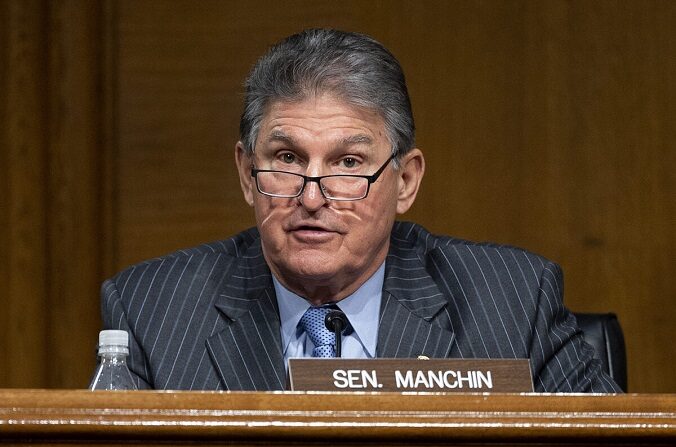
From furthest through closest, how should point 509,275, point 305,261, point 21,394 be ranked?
1. point 509,275
2. point 305,261
3. point 21,394

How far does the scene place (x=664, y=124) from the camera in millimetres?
3180

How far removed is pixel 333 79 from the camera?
225 centimetres

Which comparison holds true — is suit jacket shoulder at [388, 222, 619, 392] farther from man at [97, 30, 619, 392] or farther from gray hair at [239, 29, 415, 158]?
gray hair at [239, 29, 415, 158]

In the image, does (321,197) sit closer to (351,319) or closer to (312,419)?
(351,319)

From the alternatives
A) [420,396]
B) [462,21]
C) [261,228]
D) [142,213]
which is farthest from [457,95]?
[420,396]

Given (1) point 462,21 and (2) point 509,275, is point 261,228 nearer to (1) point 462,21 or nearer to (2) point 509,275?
(2) point 509,275

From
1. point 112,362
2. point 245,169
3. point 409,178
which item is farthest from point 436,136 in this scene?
point 112,362

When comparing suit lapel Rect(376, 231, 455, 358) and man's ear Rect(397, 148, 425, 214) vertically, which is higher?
man's ear Rect(397, 148, 425, 214)

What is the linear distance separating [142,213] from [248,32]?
0.56 meters

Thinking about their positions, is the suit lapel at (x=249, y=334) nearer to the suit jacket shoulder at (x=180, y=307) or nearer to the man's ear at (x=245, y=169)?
the suit jacket shoulder at (x=180, y=307)

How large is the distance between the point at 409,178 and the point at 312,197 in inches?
12.8

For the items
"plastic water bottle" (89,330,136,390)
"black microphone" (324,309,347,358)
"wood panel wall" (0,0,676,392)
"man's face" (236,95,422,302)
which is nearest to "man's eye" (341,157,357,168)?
"man's face" (236,95,422,302)

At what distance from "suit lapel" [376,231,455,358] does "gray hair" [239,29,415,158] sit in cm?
24

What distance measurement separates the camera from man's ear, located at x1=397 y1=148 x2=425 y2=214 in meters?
2.40
